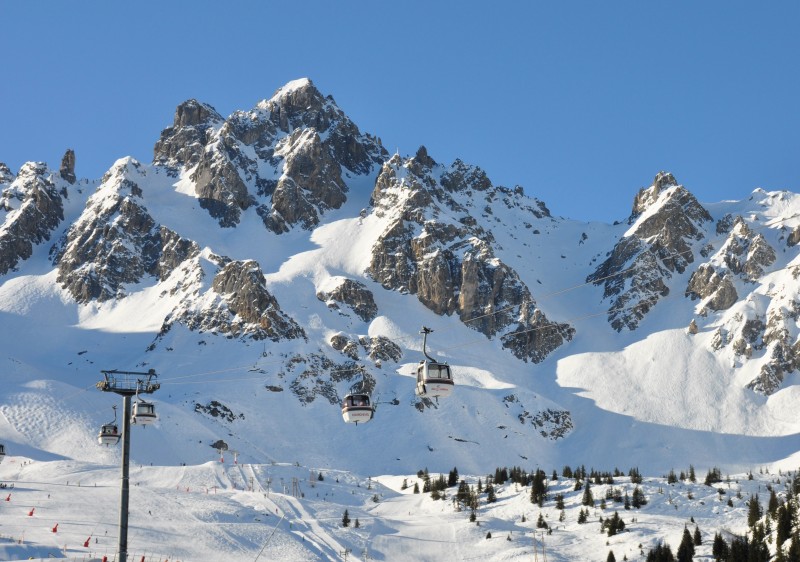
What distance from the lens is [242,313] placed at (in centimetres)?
18825

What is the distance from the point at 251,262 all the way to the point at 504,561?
127 metres

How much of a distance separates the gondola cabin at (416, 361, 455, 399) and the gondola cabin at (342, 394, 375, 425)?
14150mm

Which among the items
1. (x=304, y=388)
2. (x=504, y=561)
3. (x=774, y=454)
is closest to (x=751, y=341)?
(x=774, y=454)

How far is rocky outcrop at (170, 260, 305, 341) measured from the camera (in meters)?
185

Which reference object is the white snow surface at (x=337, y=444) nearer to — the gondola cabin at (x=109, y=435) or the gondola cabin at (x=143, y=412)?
the gondola cabin at (x=109, y=435)

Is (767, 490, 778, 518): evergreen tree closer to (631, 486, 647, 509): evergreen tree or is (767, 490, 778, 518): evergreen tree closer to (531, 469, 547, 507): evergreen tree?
(631, 486, 647, 509): evergreen tree

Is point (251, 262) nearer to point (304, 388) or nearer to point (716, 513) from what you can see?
point (304, 388)

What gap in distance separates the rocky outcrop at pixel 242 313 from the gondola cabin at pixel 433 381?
13094 cm

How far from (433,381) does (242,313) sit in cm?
13815

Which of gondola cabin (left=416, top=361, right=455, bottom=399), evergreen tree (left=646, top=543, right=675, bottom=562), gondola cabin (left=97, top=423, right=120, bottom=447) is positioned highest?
gondola cabin (left=416, top=361, right=455, bottom=399)

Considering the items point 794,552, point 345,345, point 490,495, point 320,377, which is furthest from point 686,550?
point 345,345

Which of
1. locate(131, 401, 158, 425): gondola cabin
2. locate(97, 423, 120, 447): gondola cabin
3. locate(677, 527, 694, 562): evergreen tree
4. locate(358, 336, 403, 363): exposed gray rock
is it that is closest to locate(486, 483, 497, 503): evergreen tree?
locate(677, 527, 694, 562): evergreen tree

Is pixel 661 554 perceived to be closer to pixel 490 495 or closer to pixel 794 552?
pixel 794 552

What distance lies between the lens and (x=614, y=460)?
165 metres
